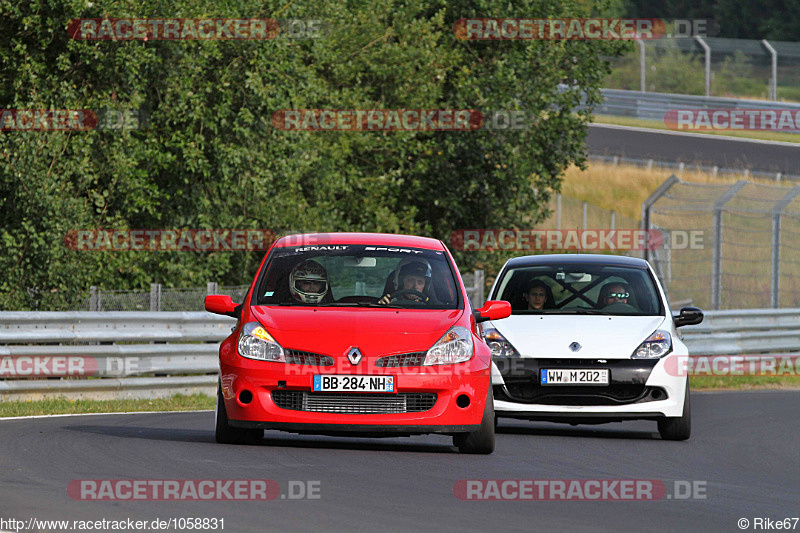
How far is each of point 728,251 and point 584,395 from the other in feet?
89.8

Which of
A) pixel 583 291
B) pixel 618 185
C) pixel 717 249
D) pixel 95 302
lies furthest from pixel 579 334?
pixel 618 185

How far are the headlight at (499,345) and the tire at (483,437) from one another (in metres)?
1.85

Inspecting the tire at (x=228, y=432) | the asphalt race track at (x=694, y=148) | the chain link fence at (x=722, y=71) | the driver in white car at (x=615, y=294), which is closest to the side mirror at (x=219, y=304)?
the tire at (x=228, y=432)

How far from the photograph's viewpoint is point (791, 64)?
46.6 metres

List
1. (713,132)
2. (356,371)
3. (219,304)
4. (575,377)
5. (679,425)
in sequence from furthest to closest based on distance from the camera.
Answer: (713,132), (679,425), (575,377), (219,304), (356,371)

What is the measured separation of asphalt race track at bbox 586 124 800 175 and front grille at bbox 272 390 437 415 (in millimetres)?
32548

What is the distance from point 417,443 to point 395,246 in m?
1.52

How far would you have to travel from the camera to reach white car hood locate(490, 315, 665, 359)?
11.8m

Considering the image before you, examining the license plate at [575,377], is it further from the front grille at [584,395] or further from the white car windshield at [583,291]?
the white car windshield at [583,291]

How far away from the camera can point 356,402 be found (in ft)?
31.4

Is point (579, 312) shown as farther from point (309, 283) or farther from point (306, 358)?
point (306, 358)

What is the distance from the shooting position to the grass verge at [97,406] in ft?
46.4

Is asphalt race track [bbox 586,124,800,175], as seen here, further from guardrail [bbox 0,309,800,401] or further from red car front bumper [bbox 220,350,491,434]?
red car front bumper [bbox 220,350,491,434]

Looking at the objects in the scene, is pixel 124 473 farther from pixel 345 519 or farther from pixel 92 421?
pixel 92 421
